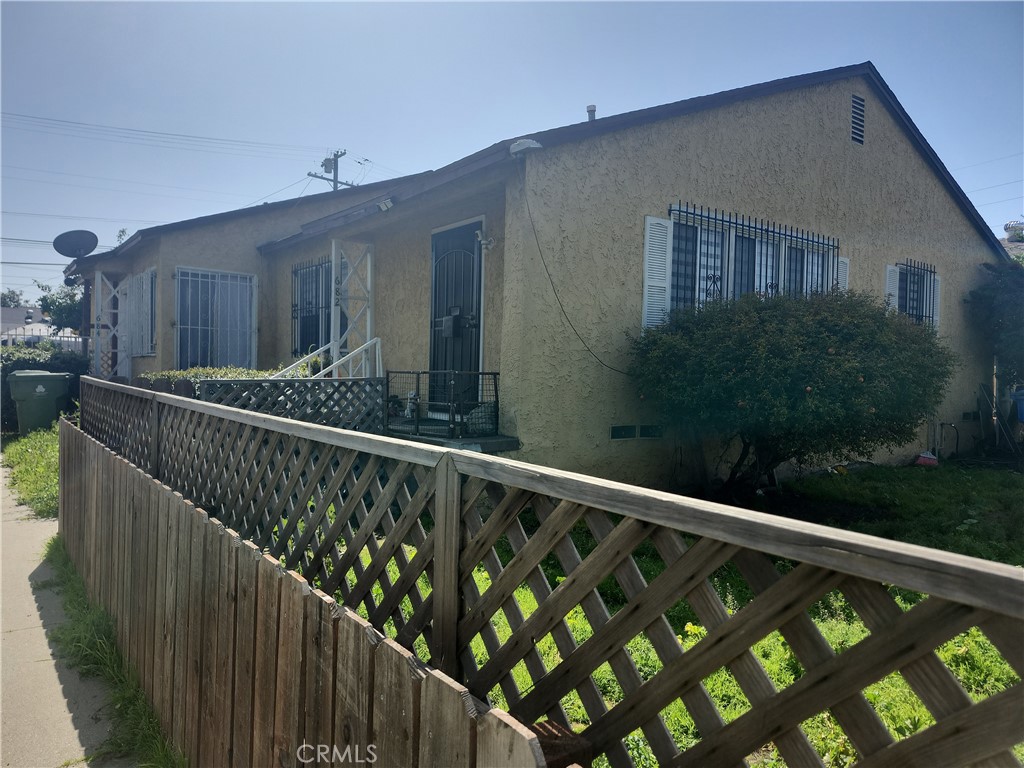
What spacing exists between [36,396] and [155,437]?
487 inches

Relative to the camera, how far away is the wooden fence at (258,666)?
1.67 meters

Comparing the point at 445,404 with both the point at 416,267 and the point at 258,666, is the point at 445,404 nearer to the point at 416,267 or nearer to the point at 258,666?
the point at 416,267

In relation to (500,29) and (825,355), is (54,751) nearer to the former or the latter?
(825,355)

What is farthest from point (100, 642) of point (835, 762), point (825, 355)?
point (825, 355)

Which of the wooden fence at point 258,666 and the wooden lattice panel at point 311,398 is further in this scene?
the wooden lattice panel at point 311,398

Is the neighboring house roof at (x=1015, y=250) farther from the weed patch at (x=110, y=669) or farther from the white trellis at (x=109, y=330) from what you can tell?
the white trellis at (x=109, y=330)

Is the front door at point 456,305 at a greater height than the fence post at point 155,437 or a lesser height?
greater

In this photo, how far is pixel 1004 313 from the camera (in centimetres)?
1234

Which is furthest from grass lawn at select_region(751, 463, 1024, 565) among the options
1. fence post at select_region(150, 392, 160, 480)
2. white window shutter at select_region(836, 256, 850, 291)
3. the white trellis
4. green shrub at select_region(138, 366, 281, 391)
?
the white trellis

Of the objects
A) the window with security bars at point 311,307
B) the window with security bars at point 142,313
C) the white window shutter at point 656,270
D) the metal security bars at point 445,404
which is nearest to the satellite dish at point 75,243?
the window with security bars at point 142,313

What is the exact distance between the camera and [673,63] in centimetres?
1002

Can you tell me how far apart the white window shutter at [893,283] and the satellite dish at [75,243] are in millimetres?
15762

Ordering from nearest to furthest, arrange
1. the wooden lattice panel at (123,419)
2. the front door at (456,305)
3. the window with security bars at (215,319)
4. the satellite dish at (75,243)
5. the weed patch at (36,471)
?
the wooden lattice panel at (123,419) → the front door at (456,305) → the weed patch at (36,471) → the window with security bars at (215,319) → the satellite dish at (75,243)

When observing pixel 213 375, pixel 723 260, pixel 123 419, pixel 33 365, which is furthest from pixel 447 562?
pixel 33 365
